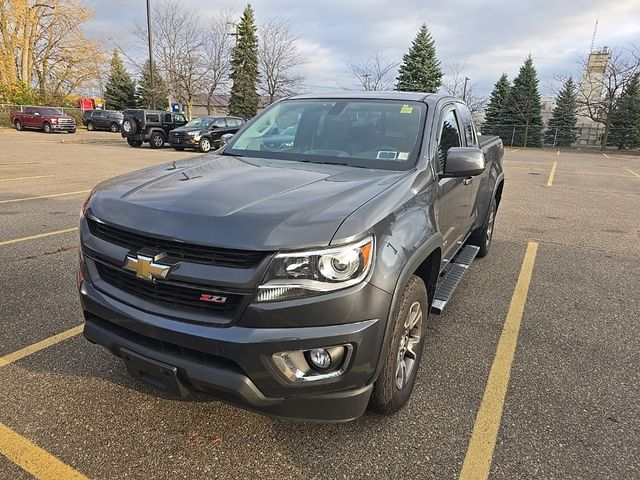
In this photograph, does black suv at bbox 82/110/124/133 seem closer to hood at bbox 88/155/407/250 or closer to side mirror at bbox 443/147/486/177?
hood at bbox 88/155/407/250

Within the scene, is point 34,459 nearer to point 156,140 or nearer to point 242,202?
point 242,202

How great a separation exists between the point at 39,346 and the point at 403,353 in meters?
2.52

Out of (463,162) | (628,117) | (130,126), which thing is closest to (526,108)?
(628,117)

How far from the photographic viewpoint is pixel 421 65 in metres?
39.7

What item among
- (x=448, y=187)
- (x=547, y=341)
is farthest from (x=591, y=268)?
(x=448, y=187)

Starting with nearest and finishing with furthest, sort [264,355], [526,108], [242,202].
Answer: [264,355] → [242,202] → [526,108]

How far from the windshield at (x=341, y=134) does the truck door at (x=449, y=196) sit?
24cm

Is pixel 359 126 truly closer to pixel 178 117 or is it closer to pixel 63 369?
pixel 63 369

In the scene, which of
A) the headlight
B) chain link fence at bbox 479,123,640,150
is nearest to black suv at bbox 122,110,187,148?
the headlight

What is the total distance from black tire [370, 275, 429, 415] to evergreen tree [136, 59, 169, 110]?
35.1 meters

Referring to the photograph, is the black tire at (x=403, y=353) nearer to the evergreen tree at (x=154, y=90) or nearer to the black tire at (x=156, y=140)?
the black tire at (x=156, y=140)

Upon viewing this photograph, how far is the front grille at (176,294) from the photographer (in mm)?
1964

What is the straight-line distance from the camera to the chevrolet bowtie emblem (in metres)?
2.03

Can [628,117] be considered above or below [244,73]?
below
